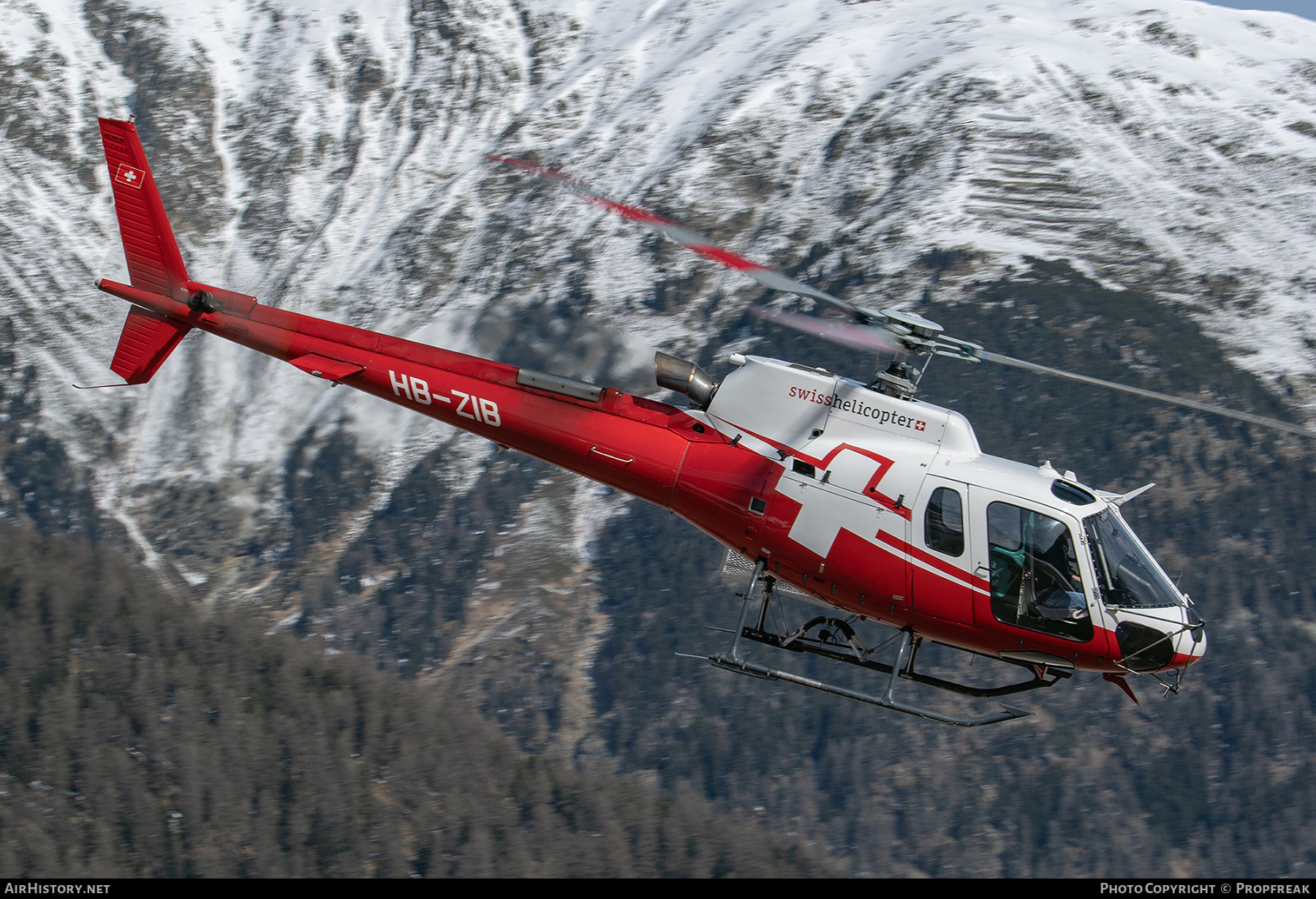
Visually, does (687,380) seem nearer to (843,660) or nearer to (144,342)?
(843,660)

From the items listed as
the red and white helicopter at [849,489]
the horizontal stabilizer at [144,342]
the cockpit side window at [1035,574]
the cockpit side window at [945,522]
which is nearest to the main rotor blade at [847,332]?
the red and white helicopter at [849,489]

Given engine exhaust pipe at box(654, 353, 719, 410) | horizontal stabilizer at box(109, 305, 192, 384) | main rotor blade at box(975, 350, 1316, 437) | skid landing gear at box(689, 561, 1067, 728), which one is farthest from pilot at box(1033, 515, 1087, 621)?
horizontal stabilizer at box(109, 305, 192, 384)

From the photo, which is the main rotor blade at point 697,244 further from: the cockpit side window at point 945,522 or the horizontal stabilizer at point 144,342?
the horizontal stabilizer at point 144,342

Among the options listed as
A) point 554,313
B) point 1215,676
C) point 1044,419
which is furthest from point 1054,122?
point 554,313

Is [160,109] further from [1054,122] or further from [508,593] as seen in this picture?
[1054,122]

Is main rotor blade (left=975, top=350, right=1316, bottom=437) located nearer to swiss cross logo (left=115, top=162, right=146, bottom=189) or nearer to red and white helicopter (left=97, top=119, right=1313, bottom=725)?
red and white helicopter (left=97, top=119, right=1313, bottom=725)
